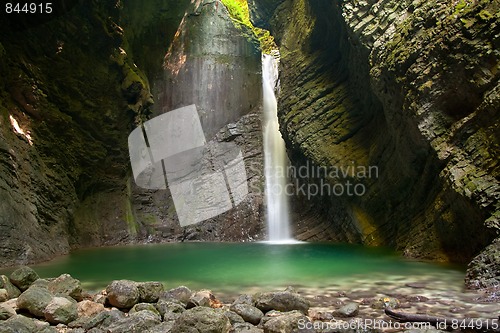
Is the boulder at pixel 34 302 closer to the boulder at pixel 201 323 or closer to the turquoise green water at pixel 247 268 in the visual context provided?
the boulder at pixel 201 323

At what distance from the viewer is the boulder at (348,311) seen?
4.54 metres

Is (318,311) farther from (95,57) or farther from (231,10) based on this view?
(231,10)

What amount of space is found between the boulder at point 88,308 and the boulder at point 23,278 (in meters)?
1.33

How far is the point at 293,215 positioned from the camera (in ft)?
54.4

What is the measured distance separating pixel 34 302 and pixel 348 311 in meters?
3.51

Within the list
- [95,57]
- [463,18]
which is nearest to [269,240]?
[95,57]

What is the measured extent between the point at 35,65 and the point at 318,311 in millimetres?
12160

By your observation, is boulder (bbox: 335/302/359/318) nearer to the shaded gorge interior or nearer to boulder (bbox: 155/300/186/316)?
boulder (bbox: 155/300/186/316)

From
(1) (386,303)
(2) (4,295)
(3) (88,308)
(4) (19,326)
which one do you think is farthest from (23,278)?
(1) (386,303)

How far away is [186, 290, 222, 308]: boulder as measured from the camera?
16.0 feet

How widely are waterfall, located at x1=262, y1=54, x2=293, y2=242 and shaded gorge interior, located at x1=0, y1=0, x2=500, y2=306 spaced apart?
0.39m

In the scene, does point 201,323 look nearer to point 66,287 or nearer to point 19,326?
point 19,326

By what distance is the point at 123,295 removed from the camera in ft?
16.0

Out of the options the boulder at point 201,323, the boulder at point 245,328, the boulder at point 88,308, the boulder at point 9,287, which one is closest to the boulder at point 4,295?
the boulder at point 9,287
